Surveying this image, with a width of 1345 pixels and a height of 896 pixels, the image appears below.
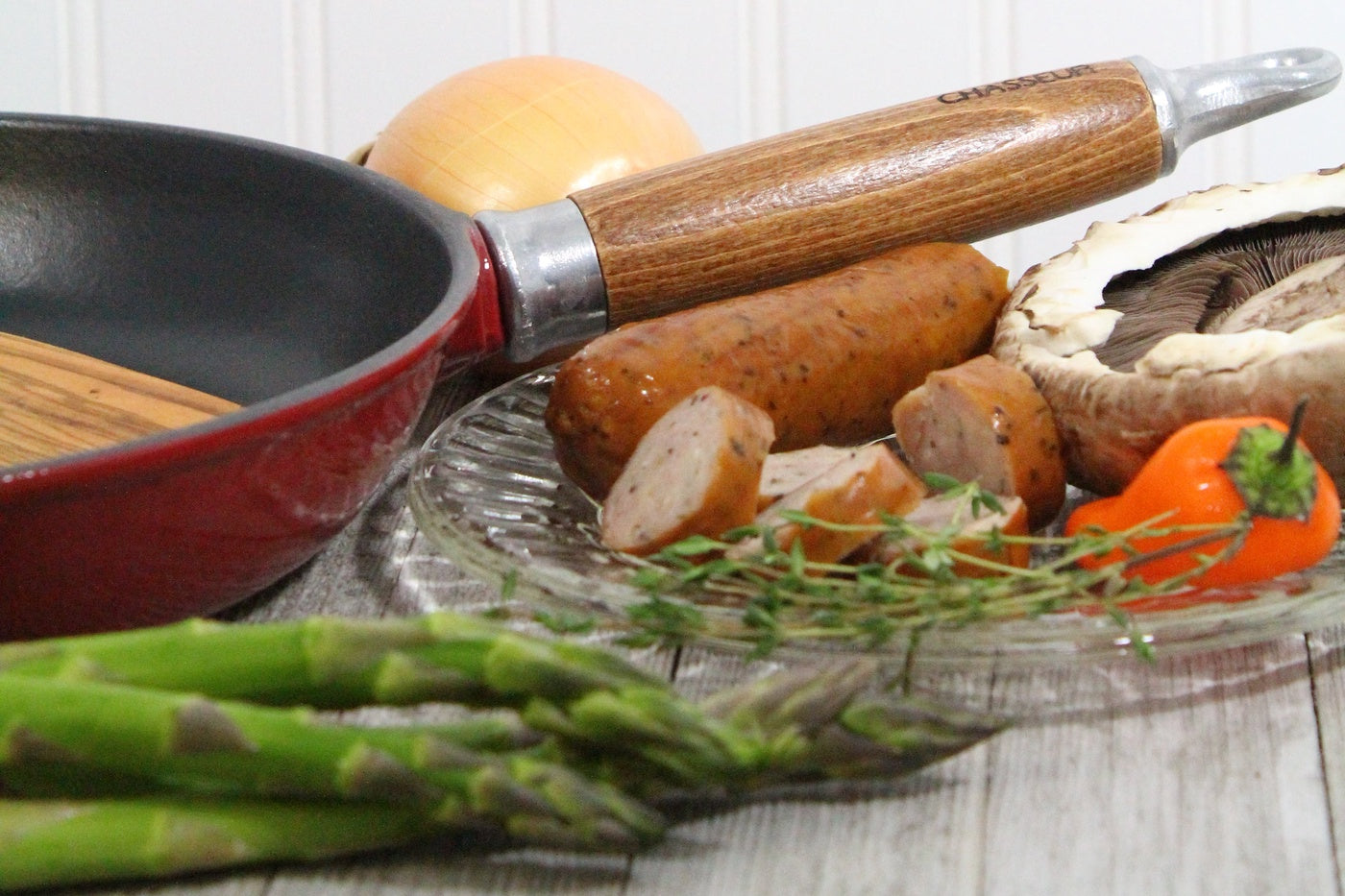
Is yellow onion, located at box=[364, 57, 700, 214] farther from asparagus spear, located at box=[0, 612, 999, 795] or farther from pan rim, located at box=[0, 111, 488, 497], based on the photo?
asparagus spear, located at box=[0, 612, 999, 795]

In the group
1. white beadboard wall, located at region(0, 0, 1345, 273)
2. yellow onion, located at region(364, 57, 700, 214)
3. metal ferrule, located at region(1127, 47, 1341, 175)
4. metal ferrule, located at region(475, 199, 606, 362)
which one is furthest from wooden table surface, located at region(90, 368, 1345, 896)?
white beadboard wall, located at region(0, 0, 1345, 273)

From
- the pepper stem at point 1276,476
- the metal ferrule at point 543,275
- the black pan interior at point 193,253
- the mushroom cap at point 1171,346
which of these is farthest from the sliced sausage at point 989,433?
the black pan interior at point 193,253

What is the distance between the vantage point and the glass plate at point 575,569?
0.81 metres

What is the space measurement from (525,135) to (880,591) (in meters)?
0.87

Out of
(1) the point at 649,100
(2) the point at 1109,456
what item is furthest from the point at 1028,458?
(1) the point at 649,100

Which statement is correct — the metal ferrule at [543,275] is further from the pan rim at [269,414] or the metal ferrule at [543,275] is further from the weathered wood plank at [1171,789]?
the weathered wood plank at [1171,789]

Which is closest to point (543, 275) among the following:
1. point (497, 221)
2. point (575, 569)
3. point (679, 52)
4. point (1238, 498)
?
point (497, 221)

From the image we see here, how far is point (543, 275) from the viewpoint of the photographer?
1173 mm

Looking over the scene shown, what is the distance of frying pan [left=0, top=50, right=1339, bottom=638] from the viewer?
1168 millimetres

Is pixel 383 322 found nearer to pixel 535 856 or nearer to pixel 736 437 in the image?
pixel 736 437

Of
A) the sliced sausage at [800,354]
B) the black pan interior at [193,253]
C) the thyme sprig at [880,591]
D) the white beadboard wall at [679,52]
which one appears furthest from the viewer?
the white beadboard wall at [679,52]

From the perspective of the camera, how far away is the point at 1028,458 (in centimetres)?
103

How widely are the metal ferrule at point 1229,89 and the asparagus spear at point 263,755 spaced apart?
93 centimetres

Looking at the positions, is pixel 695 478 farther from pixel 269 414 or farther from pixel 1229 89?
pixel 1229 89
